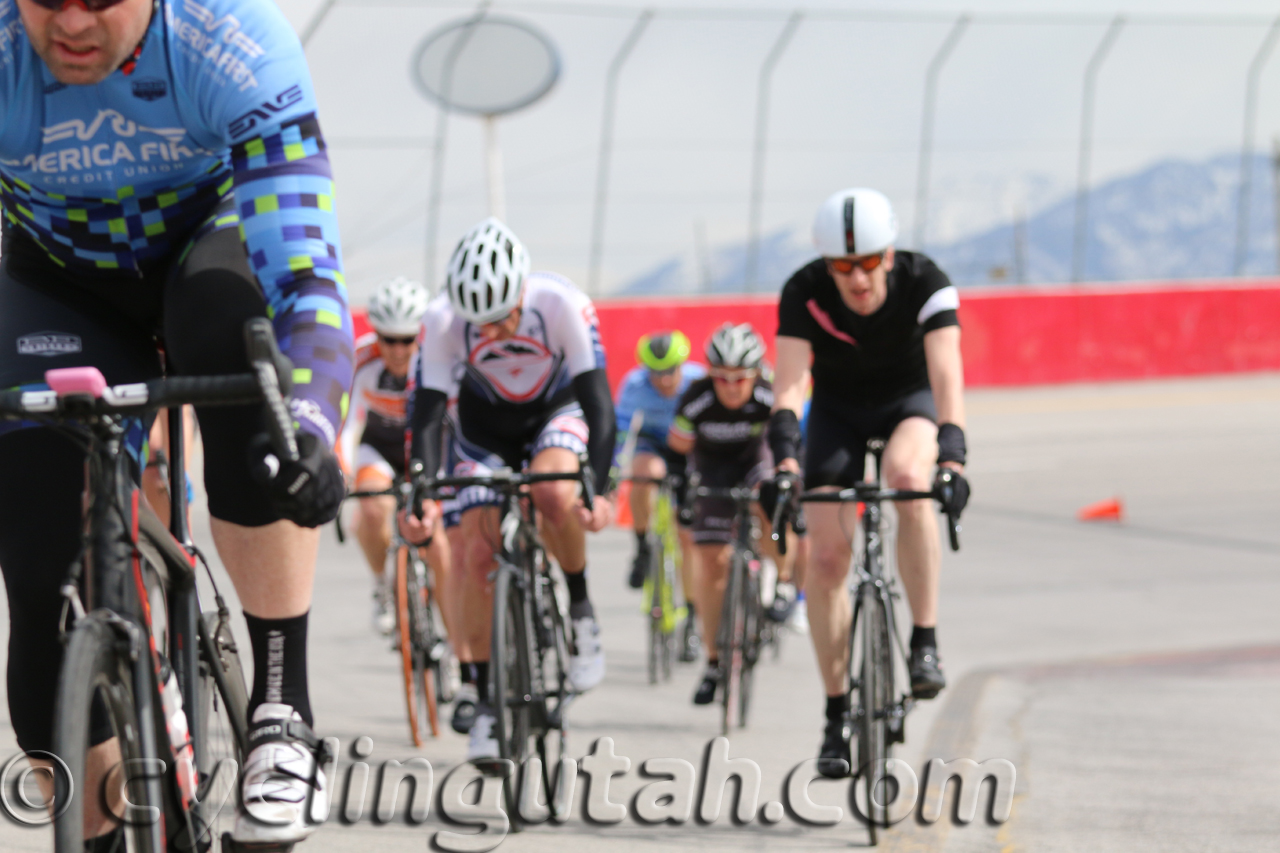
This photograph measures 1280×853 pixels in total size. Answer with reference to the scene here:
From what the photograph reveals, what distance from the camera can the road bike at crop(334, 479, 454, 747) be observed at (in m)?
6.34

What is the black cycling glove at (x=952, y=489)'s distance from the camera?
14.9 feet

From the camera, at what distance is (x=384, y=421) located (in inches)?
314

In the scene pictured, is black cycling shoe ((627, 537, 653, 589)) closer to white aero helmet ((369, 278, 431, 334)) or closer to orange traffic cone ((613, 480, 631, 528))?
white aero helmet ((369, 278, 431, 334))

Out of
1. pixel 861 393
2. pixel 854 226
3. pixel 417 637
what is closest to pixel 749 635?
pixel 417 637

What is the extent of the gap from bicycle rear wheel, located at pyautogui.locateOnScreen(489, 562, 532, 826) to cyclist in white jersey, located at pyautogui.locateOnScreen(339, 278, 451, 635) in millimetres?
1861

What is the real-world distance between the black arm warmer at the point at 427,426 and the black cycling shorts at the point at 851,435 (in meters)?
1.38

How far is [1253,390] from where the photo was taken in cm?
2295

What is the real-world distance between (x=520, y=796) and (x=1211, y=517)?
32.1 ft

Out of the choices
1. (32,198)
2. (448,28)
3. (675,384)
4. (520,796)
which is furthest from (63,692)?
(448,28)

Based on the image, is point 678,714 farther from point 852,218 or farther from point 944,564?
point 944,564

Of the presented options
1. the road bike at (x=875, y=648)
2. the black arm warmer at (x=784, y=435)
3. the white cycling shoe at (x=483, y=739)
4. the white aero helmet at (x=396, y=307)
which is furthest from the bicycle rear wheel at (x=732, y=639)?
the white aero helmet at (x=396, y=307)

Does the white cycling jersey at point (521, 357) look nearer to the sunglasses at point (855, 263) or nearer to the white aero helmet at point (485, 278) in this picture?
the white aero helmet at point (485, 278)

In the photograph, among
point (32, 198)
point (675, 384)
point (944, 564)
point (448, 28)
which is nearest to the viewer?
point (32, 198)

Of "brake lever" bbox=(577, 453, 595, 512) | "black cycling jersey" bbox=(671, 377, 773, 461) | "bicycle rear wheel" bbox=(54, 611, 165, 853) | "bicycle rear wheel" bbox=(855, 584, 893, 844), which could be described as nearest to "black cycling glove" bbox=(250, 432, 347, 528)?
"bicycle rear wheel" bbox=(54, 611, 165, 853)
